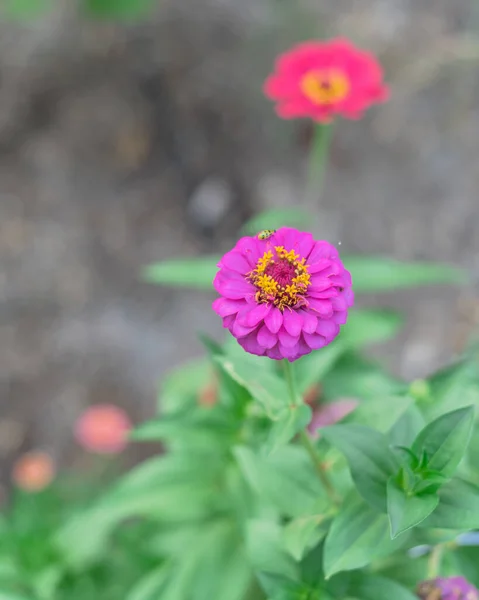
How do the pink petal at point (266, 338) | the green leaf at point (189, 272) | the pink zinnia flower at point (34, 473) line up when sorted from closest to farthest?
the pink petal at point (266, 338) → the green leaf at point (189, 272) → the pink zinnia flower at point (34, 473)

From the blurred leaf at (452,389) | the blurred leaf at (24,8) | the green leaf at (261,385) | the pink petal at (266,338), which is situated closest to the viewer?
the pink petal at (266,338)

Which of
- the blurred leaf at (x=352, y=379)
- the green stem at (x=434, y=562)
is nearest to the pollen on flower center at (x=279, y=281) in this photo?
the green stem at (x=434, y=562)

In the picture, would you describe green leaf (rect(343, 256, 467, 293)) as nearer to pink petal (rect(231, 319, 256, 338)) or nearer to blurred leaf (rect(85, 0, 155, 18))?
pink petal (rect(231, 319, 256, 338))

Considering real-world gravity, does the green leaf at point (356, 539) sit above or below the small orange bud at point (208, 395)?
below

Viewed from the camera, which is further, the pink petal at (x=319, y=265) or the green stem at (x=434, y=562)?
the green stem at (x=434, y=562)

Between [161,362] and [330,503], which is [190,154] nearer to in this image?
[161,362]

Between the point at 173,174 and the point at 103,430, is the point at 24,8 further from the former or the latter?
the point at 103,430

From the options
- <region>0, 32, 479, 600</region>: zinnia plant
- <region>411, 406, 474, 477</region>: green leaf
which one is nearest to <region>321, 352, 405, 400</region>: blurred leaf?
<region>0, 32, 479, 600</region>: zinnia plant

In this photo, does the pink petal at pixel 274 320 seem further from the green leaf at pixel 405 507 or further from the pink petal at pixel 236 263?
the green leaf at pixel 405 507
